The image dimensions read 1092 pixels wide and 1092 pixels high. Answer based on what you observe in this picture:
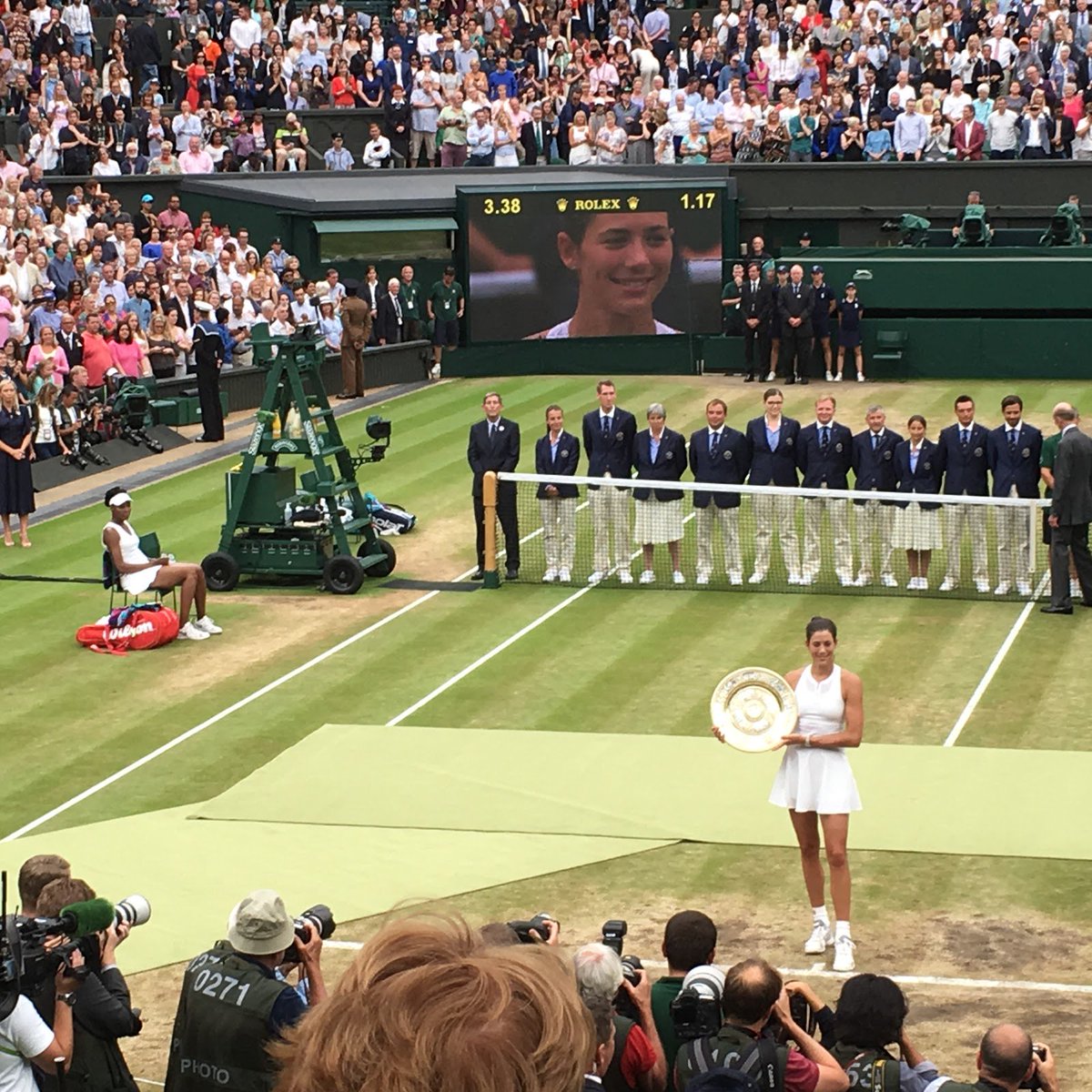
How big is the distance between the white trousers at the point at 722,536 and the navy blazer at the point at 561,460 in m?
1.32

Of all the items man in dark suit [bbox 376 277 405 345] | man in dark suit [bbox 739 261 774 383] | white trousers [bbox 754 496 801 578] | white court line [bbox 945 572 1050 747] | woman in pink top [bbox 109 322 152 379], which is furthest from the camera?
man in dark suit [bbox 376 277 405 345]

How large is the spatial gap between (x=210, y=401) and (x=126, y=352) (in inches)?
56.6

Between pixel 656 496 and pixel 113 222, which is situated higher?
pixel 113 222

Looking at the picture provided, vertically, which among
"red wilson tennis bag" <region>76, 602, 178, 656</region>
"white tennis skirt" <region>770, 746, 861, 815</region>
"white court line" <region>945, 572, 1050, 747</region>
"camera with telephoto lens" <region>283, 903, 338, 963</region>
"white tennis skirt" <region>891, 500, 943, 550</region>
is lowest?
"white court line" <region>945, 572, 1050, 747</region>

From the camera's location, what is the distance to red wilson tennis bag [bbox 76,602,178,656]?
60.8 ft

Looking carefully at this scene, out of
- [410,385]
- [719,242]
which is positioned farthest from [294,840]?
[719,242]

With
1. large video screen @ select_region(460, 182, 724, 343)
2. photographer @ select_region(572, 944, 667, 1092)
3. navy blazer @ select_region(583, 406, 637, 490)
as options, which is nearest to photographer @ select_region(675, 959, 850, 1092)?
photographer @ select_region(572, 944, 667, 1092)

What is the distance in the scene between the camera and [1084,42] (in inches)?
1529

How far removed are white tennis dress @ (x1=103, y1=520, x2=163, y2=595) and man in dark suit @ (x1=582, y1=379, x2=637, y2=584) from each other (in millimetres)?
4560

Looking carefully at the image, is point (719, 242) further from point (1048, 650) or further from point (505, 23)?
point (1048, 650)

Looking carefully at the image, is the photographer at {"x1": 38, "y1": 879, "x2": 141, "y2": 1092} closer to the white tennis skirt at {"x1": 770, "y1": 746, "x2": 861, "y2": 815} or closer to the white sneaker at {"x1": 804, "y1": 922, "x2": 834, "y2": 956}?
the white tennis skirt at {"x1": 770, "y1": 746, "x2": 861, "y2": 815}

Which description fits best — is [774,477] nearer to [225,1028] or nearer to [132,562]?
[132,562]

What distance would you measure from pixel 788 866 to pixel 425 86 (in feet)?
94.2

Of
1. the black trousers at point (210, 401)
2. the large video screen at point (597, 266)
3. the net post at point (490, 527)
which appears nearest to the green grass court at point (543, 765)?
the net post at point (490, 527)
